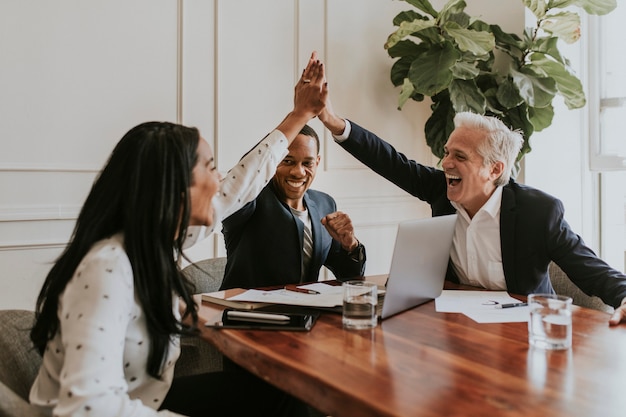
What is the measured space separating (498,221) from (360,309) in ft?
2.73

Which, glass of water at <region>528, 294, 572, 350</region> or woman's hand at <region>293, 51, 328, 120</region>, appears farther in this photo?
woman's hand at <region>293, 51, 328, 120</region>

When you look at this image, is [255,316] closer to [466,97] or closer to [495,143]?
[495,143]

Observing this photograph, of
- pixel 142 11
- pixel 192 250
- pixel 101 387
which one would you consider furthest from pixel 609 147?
pixel 101 387

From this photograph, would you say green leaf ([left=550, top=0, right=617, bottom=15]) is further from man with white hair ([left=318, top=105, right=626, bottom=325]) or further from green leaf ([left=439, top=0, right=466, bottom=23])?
man with white hair ([left=318, top=105, right=626, bottom=325])

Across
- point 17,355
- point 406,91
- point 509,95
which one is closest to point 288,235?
point 17,355

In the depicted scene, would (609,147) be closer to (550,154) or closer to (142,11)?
(550,154)

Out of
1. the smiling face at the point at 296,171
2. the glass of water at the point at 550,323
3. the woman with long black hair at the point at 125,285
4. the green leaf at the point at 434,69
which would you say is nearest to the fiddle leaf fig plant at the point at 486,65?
the green leaf at the point at 434,69

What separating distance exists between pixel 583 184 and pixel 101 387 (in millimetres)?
3432

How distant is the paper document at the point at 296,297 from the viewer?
1519 millimetres

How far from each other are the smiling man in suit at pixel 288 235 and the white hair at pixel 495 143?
1.85ft

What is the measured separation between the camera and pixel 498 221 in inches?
76.9

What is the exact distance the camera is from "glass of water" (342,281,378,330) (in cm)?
133

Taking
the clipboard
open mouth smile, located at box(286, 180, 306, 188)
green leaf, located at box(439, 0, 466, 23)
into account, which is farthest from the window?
the clipboard

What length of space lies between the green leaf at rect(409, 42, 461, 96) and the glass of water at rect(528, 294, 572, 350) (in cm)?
198
